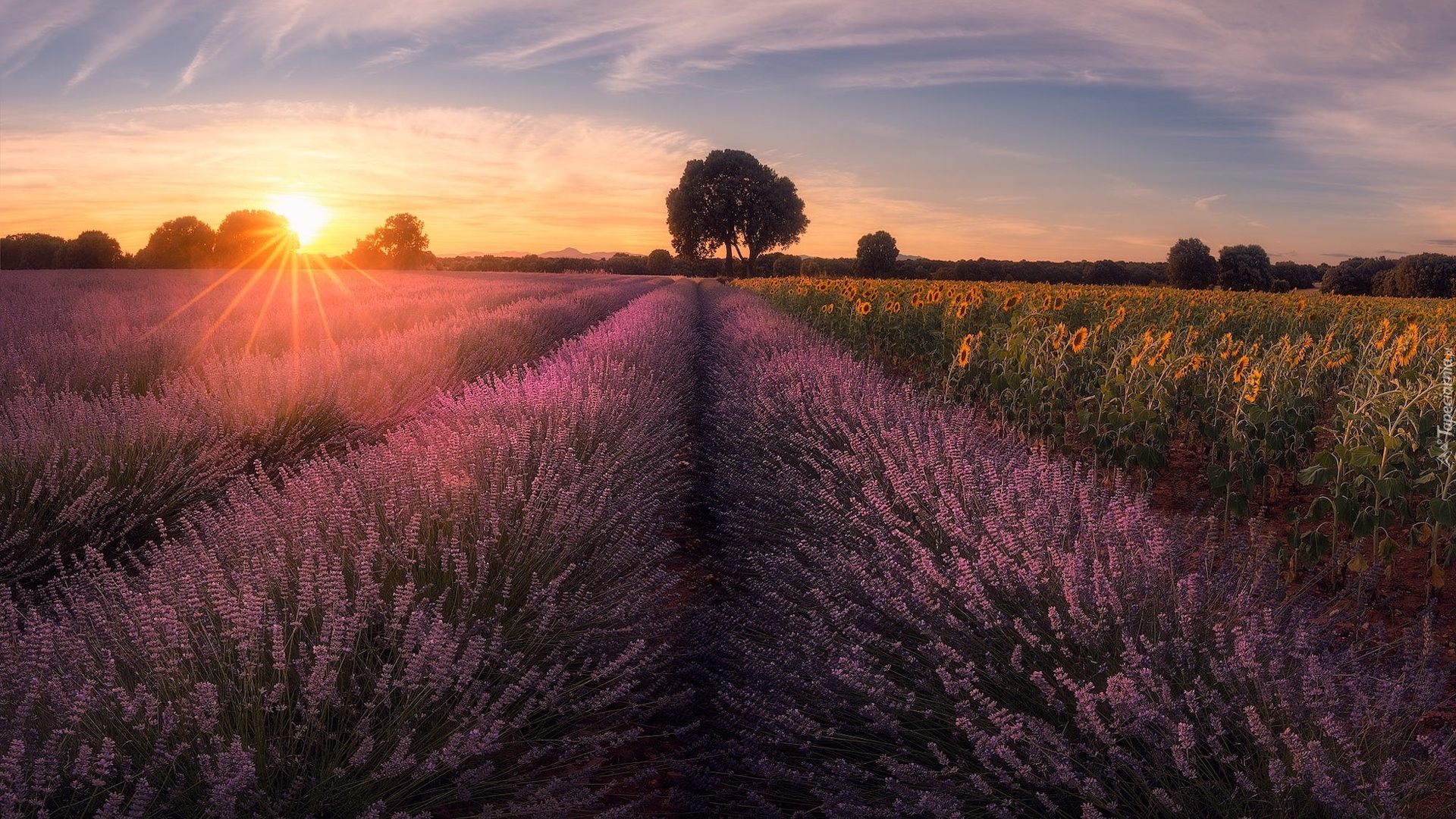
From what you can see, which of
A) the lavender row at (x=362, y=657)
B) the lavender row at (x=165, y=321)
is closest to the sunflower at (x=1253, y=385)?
the lavender row at (x=362, y=657)

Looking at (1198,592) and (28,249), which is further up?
(28,249)

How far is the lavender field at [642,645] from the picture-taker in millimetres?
1595

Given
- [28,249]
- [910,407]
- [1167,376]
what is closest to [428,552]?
[910,407]

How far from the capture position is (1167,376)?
5297 millimetres

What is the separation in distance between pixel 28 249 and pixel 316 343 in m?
31.2

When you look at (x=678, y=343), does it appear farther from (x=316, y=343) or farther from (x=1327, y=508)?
(x=1327, y=508)

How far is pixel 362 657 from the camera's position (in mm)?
2000

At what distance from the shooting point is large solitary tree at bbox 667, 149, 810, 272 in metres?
A: 53.9

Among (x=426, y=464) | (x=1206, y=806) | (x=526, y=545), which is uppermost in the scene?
(x=426, y=464)

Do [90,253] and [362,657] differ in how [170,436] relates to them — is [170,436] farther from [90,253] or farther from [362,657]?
[90,253]

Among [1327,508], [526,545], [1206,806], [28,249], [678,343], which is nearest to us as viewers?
[1206,806]

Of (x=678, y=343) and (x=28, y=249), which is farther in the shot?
(x=28, y=249)

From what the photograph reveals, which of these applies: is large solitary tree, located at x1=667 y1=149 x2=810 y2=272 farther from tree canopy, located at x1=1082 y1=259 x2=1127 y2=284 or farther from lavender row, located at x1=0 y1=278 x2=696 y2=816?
lavender row, located at x1=0 y1=278 x2=696 y2=816

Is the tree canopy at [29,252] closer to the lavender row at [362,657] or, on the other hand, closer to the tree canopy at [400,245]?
the tree canopy at [400,245]
